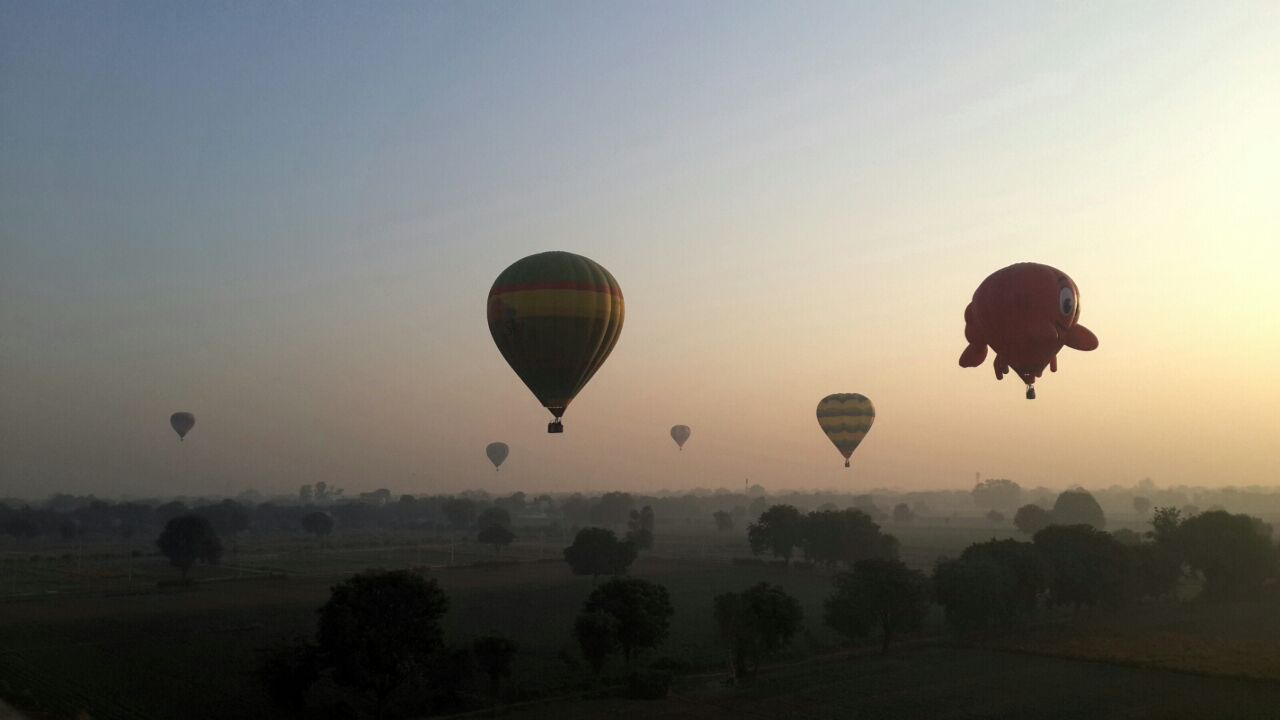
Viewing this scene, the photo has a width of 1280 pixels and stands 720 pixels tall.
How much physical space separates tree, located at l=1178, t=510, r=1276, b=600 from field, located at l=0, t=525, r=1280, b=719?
527cm

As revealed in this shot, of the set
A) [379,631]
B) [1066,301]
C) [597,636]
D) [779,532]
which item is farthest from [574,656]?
[779,532]

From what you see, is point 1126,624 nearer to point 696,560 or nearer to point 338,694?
point 338,694

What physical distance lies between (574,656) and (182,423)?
5408 inches

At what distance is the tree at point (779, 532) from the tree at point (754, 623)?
189ft

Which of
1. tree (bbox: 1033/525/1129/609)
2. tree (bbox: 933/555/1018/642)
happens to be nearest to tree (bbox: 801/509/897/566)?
tree (bbox: 1033/525/1129/609)

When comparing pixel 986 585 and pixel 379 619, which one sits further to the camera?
pixel 986 585

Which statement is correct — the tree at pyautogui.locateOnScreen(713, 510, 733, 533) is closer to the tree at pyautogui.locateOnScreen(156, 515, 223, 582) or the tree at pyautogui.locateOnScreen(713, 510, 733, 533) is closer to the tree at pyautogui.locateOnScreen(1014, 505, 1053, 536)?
the tree at pyautogui.locateOnScreen(1014, 505, 1053, 536)

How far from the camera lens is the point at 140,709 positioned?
38.2 meters

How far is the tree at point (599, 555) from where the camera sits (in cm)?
9312

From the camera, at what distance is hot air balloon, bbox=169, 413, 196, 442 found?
16012 cm

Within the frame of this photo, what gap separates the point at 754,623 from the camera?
4616 centimetres

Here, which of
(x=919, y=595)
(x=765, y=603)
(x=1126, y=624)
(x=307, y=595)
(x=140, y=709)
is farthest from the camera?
(x=307, y=595)

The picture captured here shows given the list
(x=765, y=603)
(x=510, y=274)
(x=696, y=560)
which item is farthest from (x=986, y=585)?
(x=696, y=560)

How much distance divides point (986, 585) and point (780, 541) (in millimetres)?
49618
